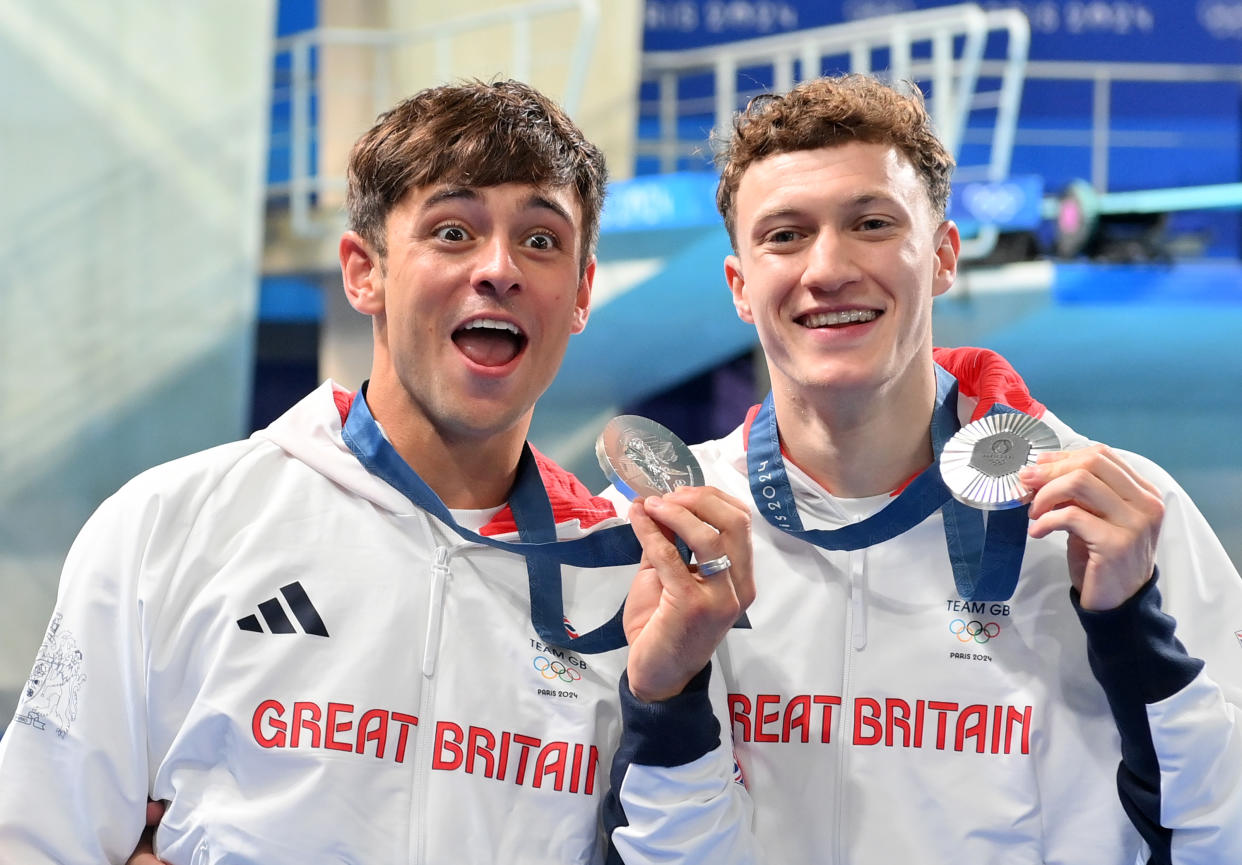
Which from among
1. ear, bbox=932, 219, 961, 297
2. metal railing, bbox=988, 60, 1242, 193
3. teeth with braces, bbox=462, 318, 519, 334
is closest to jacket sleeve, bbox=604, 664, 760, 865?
teeth with braces, bbox=462, 318, 519, 334

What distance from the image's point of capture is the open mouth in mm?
2066

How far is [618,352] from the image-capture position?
6.94 metres

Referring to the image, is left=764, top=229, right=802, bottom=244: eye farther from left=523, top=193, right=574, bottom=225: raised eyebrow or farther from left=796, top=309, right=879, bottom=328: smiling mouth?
left=523, top=193, right=574, bottom=225: raised eyebrow

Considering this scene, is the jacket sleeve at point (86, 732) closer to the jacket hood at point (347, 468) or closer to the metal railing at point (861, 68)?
the jacket hood at point (347, 468)

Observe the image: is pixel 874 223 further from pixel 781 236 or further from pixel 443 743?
pixel 443 743

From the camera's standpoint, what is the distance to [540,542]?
6.98 ft

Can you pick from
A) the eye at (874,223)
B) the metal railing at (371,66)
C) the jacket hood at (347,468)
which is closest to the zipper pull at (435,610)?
the jacket hood at (347,468)

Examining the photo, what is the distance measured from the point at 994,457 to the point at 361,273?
1.11 metres

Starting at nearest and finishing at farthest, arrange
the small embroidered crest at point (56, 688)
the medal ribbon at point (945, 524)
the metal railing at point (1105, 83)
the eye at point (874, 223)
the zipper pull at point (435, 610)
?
the small embroidered crest at point (56, 688)
the zipper pull at point (435, 610)
the medal ribbon at point (945, 524)
the eye at point (874, 223)
the metal railing at point (1105, 83)

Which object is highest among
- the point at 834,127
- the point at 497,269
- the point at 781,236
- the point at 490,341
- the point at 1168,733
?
the point at 834,127

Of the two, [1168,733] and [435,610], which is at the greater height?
[435,610]

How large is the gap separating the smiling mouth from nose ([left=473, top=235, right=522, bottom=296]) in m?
0.52

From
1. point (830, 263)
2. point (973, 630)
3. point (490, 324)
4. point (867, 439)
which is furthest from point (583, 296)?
point (973, 630)

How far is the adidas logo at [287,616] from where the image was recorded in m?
1.97
